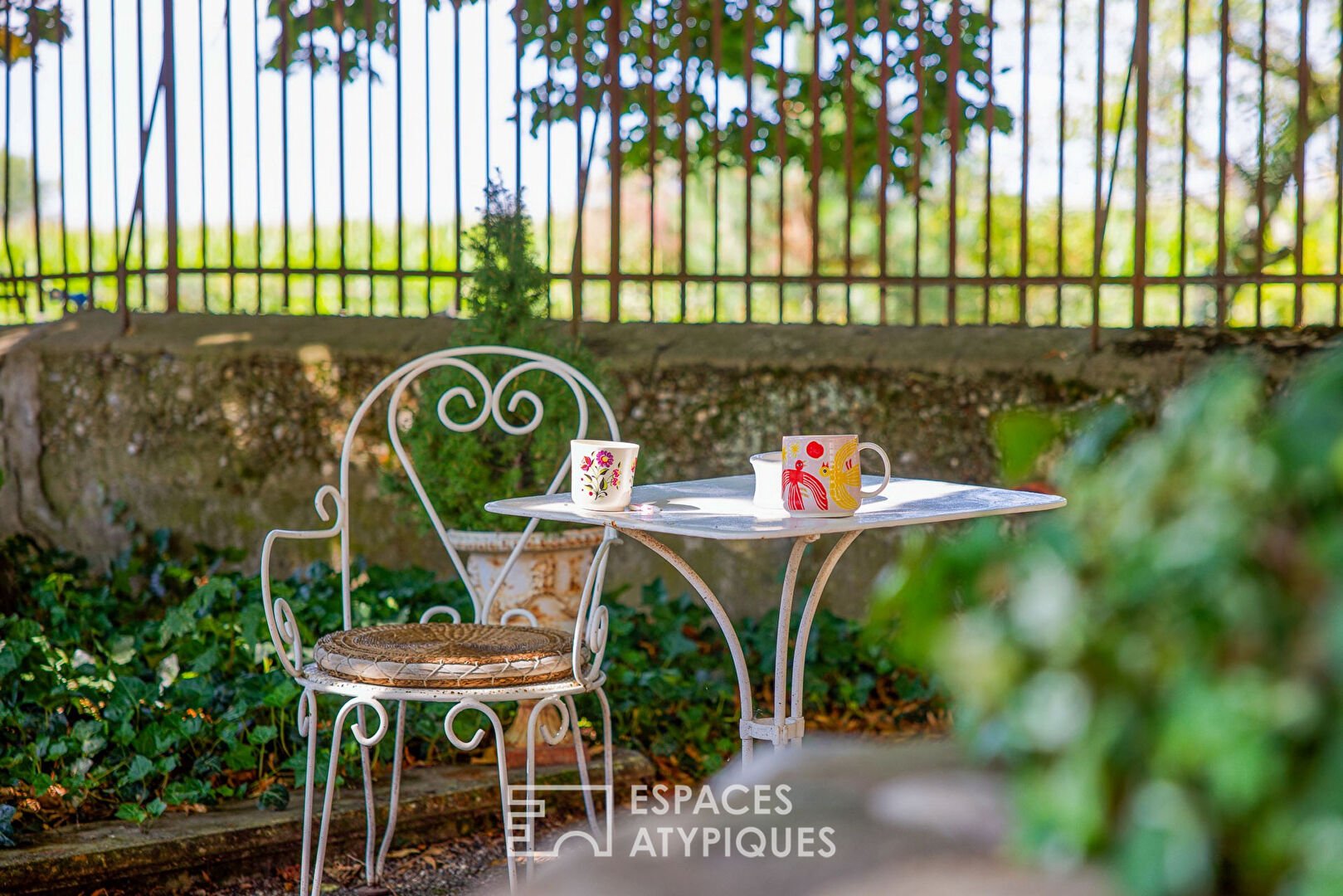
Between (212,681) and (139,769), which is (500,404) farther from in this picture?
(139,769)

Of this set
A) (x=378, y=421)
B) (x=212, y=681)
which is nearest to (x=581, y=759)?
(x=212, y=681)

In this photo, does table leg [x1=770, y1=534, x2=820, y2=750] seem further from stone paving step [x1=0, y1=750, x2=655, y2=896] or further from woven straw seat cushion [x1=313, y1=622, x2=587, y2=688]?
stone paving step [x1=0, y1=750, x2=655, y2=896]

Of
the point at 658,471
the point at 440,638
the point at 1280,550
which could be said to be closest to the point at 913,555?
the point at 1280,550

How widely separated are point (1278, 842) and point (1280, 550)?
0.44 feet

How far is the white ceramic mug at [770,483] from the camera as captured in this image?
→ 7.52 feet

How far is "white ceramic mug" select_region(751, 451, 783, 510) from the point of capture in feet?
7.52

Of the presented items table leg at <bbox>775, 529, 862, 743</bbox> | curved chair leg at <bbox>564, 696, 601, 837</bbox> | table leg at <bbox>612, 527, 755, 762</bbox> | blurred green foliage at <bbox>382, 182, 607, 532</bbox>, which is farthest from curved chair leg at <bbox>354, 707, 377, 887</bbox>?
table leg at <bbox>775, 529, 862, 743</bbox>

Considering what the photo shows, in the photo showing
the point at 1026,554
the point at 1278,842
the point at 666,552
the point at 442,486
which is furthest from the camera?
the point at 442,486

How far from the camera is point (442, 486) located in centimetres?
329

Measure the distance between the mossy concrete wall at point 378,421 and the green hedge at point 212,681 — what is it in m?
0.19

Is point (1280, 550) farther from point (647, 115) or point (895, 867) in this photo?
point (647, 115)

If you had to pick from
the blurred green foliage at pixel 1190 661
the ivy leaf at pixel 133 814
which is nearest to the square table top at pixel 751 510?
the ivy leaf at pixel 133 814

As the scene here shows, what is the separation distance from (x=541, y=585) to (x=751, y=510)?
1199 millimetres

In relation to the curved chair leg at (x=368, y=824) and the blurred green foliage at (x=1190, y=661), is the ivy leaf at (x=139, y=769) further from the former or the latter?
the blurred green foliage at (x=1190, y=661)
